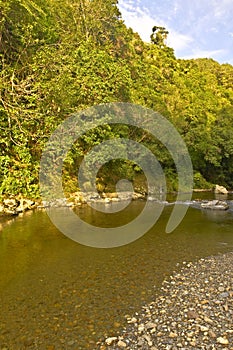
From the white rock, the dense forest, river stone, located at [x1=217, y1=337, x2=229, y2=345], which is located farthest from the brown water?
the dense forest

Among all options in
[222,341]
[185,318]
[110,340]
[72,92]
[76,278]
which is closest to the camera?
[222,341]

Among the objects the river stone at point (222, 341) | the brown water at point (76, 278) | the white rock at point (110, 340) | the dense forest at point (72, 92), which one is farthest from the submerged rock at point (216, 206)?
the white rock at point (110, 340)

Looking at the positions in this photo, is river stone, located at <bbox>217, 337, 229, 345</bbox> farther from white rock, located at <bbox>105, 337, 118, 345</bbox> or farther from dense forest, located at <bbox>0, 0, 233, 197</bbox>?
dense forest, located at <bbox>0, 0, 233, 197</bbox>

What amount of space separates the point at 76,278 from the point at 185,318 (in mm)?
3475

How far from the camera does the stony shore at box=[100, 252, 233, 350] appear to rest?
5074 mm

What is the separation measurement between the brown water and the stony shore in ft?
1.11

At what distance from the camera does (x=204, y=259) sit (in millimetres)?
9539

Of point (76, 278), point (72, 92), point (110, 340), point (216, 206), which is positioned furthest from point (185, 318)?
point (72, 92)

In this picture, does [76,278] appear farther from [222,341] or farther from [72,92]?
[72,92]

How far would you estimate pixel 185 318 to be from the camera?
5.83 meters

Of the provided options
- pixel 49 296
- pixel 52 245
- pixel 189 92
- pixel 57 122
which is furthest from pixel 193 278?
pixel 189 92

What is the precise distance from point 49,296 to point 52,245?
13.7 ft

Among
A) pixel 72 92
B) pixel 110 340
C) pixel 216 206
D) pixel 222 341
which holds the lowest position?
pixel 110 340

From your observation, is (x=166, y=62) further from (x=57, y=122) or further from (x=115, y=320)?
(x=115, y=320)
